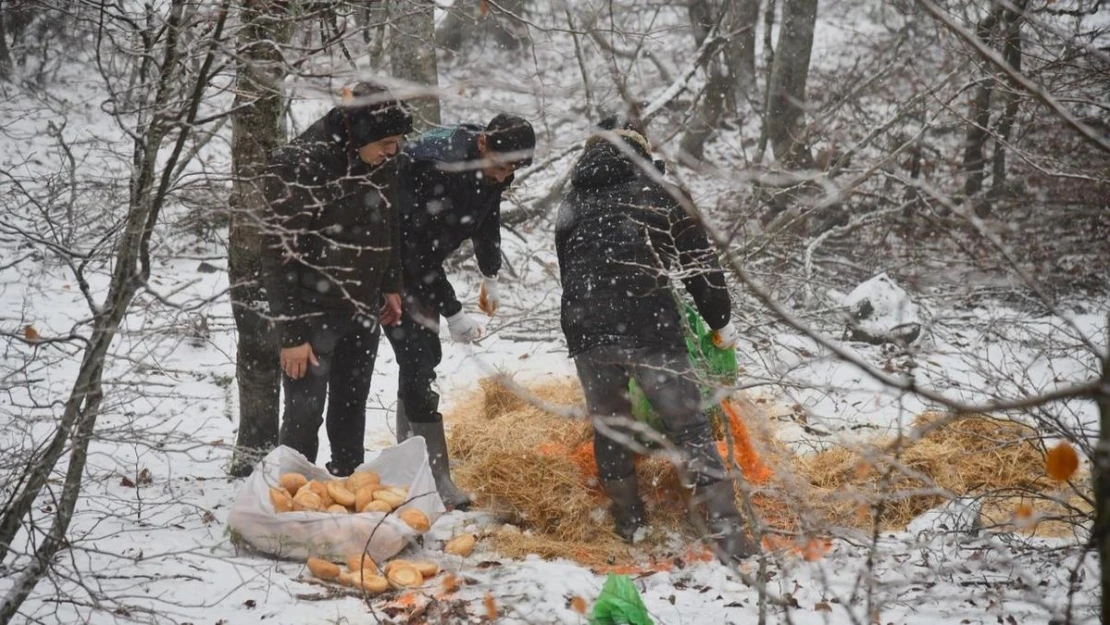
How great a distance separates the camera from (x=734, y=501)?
403 cm

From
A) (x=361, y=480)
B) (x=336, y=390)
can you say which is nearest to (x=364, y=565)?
(x=361, y=480)

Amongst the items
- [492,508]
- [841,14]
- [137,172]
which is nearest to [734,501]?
[492,508]

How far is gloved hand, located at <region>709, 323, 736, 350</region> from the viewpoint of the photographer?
4152 mm

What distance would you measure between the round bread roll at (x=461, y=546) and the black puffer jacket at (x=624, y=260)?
0.97m

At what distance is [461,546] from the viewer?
155 inches

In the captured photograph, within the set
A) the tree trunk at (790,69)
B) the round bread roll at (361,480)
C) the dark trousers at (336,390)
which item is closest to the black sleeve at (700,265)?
the dark trousers at (336,390)

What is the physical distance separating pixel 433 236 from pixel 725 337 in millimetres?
1551

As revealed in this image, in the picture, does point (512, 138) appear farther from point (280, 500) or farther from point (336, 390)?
point (280, 500)

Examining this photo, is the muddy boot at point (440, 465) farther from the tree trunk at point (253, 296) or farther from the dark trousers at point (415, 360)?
the tree trunk at point (253, 296)

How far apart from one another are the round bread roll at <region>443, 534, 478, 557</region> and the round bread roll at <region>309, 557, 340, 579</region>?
53cm

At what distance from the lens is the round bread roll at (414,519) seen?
12.6 feet

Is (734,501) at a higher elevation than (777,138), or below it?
below

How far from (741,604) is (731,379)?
1.08m

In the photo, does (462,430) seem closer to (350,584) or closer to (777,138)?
(350,584)
